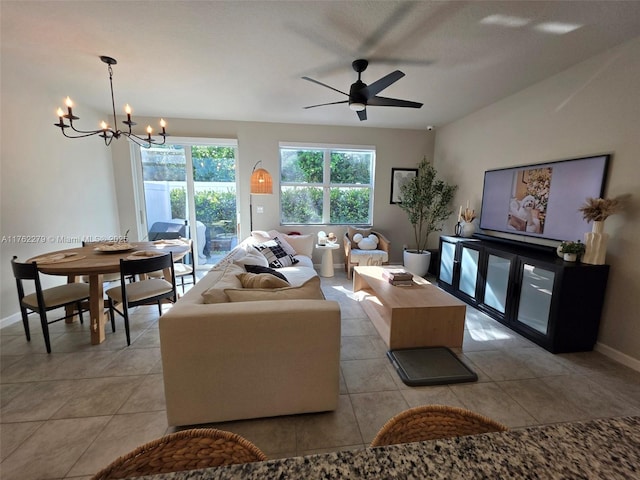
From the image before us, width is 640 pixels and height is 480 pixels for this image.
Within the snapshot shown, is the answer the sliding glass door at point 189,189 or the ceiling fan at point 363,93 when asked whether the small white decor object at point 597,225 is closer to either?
the ceiling fan at point 363,93

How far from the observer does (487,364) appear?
2162 millimetres

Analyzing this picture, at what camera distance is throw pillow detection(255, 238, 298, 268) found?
347cm

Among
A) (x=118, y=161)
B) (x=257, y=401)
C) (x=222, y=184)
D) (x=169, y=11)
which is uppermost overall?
(x=169, y=11)

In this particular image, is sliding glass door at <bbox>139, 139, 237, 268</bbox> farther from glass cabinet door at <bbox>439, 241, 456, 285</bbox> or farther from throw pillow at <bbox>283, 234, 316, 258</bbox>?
glass cabinet door at <bbox>439, 241, 456, 285</bbox>

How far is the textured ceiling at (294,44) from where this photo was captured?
6.04 ft

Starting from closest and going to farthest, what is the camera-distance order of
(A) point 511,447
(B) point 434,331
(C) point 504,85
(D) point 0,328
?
(A) point 511,447 < (B) point 434,331 < (D) point 0,328 < (C) point 504,85

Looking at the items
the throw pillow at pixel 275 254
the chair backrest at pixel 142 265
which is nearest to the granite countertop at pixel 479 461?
the chair backrest at pixel 142 265

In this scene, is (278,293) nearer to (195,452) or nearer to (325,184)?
(195,452)

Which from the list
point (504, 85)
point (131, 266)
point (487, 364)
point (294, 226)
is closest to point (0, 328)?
point (131, 266)

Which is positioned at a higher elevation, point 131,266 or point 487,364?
point 131,266

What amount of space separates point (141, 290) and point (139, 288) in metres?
0.05

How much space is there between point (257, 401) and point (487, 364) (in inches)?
→ 71.8

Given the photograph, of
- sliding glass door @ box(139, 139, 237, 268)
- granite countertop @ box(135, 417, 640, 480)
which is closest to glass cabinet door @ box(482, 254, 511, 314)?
granite countertop @ box(135, 417, 640, 480)

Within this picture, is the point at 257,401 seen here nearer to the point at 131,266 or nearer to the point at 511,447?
the point at 511,447
